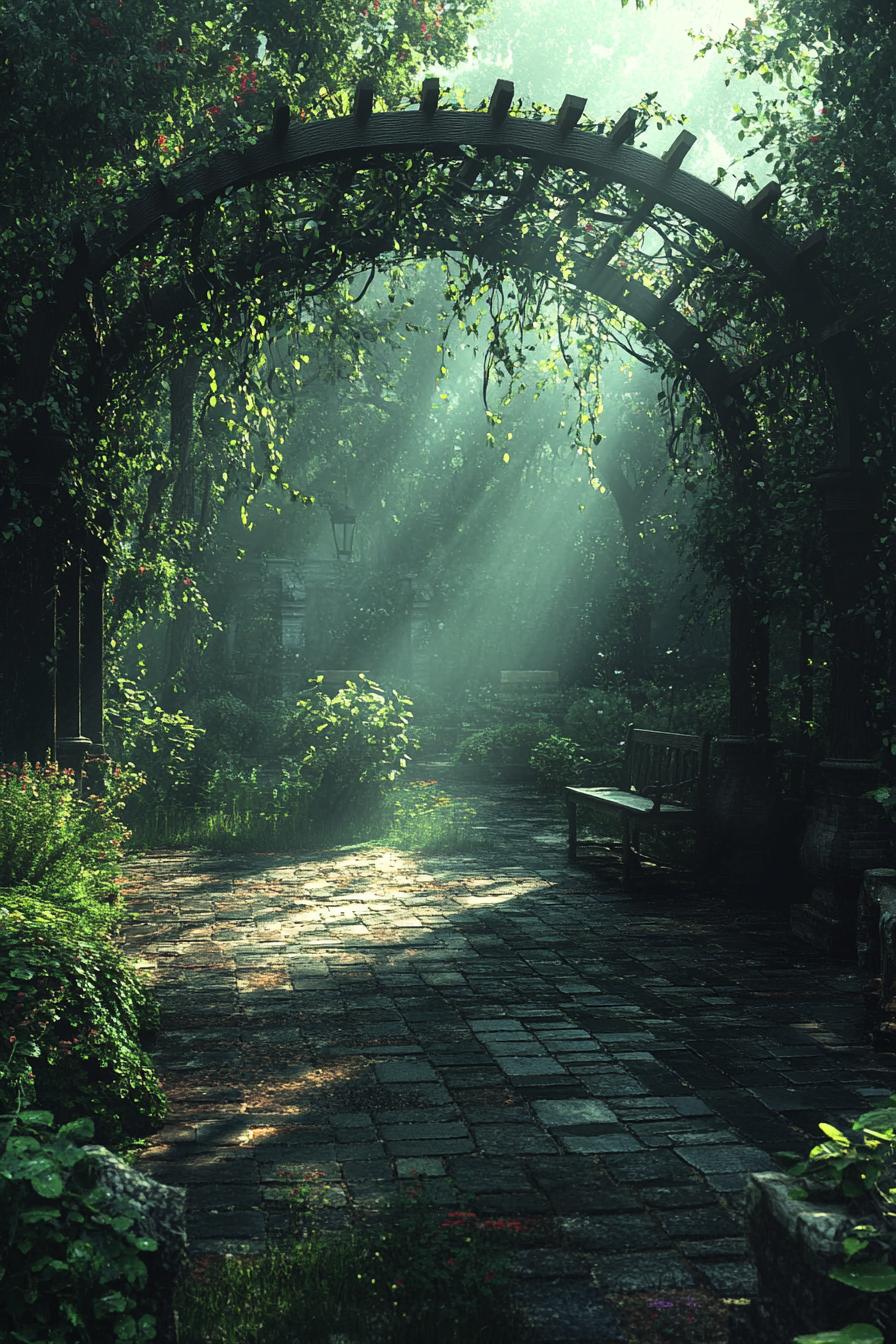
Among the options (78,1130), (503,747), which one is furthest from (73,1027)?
(503,747)

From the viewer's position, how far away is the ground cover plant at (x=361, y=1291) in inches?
112

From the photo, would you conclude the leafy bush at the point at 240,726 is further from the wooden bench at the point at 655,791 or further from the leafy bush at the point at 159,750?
the wooden bench at the point at 655,791

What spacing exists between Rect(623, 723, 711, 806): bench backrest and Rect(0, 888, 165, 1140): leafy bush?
537cm

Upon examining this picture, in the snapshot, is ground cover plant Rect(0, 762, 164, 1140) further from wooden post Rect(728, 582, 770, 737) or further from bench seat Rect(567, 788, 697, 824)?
wooden post Rect(728, 582, 770, 737)

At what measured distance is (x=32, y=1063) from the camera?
12.9ft

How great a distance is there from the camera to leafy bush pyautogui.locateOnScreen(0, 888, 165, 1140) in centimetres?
389

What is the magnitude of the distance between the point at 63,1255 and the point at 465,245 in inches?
273

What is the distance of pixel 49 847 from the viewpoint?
619 cm

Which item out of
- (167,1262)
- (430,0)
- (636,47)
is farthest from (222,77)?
(636,47)

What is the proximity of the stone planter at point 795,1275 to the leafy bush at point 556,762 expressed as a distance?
1275 centimetres

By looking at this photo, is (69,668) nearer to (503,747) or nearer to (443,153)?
(443,153)

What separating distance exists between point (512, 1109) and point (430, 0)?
12.7 metres

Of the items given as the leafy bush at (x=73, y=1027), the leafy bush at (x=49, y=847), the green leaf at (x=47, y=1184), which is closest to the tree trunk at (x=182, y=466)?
the leafy bush at (x=49, y=847)

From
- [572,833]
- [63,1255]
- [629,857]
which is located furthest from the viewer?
[572,833]
